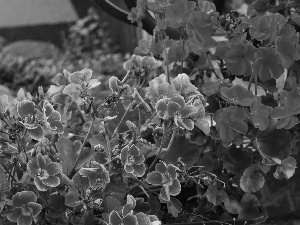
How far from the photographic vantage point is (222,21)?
697 mm

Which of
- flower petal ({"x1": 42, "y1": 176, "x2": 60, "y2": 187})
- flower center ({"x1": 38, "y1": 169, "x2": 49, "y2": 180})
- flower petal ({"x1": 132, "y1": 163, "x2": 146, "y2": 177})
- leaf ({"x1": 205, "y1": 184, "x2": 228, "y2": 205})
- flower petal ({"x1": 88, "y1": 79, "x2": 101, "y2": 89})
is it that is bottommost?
leaf ({"x1": 205, "y1": 184, "x2": 228, "y2": 205})

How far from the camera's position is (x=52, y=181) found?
555 mm

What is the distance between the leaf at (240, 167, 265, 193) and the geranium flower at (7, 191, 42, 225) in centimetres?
22

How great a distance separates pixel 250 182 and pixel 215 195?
4 centimetres

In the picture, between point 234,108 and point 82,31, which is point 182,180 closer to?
point 234,108

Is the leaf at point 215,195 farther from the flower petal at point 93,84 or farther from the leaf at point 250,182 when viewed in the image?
the flower petal at point 93,84

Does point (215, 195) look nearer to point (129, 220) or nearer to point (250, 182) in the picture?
point (250, 182)

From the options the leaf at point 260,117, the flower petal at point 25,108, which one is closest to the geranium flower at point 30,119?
the flower petal at point 25,108

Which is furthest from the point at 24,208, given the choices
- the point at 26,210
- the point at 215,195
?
the point at 215,195

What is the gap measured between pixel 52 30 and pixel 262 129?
438 centimetres

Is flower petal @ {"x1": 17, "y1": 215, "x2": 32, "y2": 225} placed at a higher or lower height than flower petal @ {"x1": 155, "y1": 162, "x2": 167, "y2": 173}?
lower

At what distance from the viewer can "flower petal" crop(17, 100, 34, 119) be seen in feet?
1.84

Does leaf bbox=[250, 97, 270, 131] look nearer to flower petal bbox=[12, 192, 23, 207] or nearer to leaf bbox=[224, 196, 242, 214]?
leaf bbox=[224, 196, 242, 214]

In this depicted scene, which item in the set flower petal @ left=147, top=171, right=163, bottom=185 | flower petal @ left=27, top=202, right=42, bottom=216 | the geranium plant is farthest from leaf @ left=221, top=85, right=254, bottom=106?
flower petal @ left=27, top=202, right=42, bottom=216
